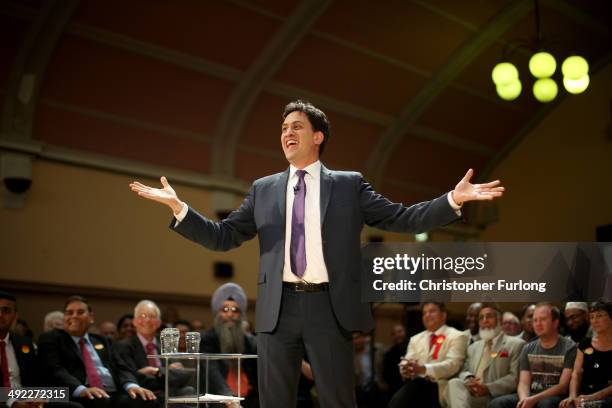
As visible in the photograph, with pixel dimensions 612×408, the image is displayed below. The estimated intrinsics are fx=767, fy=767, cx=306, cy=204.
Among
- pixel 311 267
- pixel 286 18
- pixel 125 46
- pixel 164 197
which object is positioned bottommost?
pixel 311 267

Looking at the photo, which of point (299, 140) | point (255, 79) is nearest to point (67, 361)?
point (299, 140)

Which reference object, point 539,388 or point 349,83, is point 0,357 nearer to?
point 539,388

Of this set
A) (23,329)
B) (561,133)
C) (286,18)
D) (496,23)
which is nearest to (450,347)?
(23,329)

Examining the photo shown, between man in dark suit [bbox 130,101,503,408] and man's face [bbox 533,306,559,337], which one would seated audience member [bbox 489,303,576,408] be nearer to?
man's face [bbox 533,306,559,337]

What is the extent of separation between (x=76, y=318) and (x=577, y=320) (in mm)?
3740

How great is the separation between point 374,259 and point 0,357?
9.26 ft

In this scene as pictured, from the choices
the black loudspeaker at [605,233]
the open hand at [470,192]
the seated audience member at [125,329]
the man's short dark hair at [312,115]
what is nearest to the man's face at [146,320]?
the seated audience member at [125,329]

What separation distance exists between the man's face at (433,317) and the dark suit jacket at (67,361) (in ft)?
7.58

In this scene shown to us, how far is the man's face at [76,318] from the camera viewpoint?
18.1ft

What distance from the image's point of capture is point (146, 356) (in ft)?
18.7

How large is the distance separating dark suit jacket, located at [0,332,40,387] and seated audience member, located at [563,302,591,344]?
12.8 feet

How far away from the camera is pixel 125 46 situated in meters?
8.55

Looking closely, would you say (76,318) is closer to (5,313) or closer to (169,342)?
(5,313)

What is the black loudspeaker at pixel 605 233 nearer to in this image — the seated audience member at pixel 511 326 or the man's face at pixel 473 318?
the seated audience member at pixel 511 326
